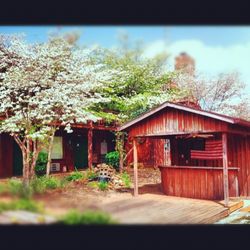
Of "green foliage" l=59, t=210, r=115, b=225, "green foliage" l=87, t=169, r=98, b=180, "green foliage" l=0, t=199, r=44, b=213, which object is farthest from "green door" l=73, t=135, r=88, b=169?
"green foliage" l=59, t=210, r=115, b=225

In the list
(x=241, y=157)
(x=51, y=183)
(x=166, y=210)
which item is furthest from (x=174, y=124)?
(x=51, y=183)

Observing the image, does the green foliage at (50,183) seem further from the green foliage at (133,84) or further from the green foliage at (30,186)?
the green foliage at (133,84)

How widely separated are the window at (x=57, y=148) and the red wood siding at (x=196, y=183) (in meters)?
7.72

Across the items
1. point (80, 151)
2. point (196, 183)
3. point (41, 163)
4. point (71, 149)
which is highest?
point (71, 149)

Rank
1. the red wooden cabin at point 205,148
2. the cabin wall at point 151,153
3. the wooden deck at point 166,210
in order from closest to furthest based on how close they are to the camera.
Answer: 1. the wooden deck at point 166,210
2. the red wooden cabin at point 205,148
3. the cabin wall at point 151,153

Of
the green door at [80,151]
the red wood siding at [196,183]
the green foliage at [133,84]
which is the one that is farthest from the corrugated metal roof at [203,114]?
the green door at [80,151]

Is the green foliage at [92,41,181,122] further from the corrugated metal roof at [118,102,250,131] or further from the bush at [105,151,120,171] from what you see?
the corrugated metal roof at [118,102,250,131]

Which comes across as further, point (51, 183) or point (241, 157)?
point (51, 183)

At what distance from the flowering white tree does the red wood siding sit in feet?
12.0

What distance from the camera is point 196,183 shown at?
9719mm

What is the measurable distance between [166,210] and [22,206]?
335 cm

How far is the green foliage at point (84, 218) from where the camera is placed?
18.7ft

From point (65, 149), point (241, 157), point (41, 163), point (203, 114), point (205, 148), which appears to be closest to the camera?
point (203, 114)

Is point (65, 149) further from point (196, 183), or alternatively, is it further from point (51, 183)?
point (196, 183)
